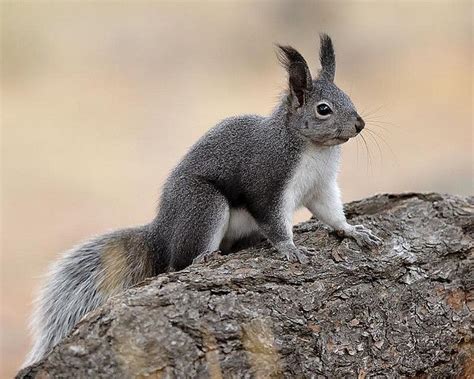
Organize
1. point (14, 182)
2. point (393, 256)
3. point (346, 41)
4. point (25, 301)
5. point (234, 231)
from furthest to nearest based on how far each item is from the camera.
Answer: point (346, 41)
point (14, 182)
point (25, 301)
point (234, 231)
point (393, 256)

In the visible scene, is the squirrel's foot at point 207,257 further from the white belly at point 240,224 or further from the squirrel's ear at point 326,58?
the squirrel's ear at point 326,58

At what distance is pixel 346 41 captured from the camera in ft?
43.8

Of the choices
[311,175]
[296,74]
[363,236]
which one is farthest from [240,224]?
[296,74]

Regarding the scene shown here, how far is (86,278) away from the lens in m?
4.04

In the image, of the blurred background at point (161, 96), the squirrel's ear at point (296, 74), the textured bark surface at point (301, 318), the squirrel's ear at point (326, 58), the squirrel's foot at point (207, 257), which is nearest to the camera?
the textured bark surface at point (301, 318)

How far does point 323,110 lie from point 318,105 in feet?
0.12

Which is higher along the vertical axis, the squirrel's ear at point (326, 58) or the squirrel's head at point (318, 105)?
the squirrel's ear at point (326, 58)

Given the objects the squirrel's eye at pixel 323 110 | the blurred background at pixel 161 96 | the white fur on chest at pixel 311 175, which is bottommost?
the blurred background at pixel 161 96

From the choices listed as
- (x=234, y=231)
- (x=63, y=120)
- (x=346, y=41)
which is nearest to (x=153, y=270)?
(x=234, y=231)

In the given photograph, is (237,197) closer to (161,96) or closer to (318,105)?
(318,105)

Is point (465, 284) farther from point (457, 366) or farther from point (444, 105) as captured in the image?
point (444, 105)

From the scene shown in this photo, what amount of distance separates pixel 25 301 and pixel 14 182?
261 cm

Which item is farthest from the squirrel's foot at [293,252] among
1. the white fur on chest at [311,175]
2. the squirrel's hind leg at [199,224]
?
the squirrel's hind leg at [199,224]

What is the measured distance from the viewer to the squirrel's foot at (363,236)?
12.8 ft
